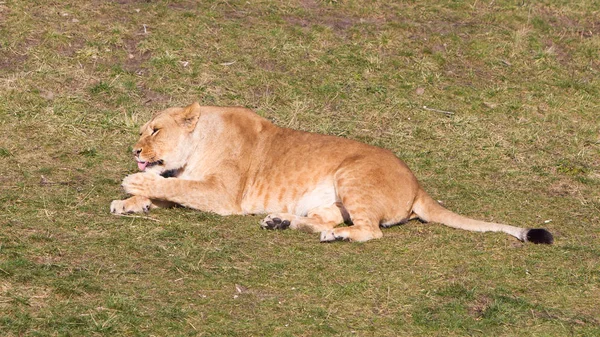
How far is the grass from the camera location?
5.38 metres

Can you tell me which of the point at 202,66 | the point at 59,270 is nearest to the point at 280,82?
the point at 202,66

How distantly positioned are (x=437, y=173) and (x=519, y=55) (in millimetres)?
3517

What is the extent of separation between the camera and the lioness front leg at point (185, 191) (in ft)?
23.0

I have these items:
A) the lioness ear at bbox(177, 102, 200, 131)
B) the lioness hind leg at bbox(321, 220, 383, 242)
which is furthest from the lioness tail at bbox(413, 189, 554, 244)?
the lioness ear at bbox(177, 102, 200, 131)

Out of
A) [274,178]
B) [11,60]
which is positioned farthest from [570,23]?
[11,60]

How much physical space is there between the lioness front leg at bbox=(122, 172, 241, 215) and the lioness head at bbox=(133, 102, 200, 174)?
11.0 inches

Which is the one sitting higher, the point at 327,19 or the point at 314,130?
the point at 327,19

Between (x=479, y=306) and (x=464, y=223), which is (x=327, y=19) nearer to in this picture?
(x=464, y=223)

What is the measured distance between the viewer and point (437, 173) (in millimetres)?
9000

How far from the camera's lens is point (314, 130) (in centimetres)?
973

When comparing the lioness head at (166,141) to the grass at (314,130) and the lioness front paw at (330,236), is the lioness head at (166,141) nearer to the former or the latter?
the grass at (314,130)

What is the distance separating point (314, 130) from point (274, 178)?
2383mm

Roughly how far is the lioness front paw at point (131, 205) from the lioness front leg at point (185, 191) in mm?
45

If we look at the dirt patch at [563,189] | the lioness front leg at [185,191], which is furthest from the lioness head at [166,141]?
the dirt patch at [563,189]
